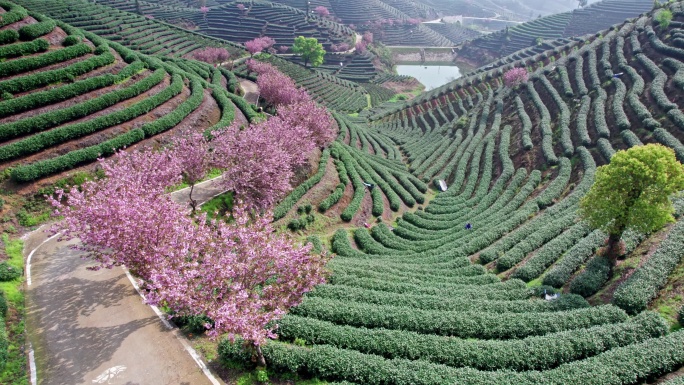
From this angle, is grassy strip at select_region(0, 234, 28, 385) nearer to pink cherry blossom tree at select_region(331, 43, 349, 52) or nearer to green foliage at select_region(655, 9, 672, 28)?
green foliage at select_region(655, 9, 672, 28)

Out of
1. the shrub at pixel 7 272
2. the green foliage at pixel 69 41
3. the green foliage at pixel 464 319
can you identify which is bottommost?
the shrub at pixel 7 272

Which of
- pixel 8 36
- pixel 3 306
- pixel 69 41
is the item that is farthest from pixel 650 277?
pixel 8 36

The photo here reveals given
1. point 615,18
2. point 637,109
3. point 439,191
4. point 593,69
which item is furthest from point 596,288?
point 615,18

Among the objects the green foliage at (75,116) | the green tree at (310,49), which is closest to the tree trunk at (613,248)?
the green foliage at (75,116)

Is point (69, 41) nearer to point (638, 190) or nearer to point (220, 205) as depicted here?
point (220, 205)

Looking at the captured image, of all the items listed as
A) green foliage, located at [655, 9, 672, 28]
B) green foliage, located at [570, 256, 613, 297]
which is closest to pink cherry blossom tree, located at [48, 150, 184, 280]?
green foliage, located at [570, 256, 613, 297]

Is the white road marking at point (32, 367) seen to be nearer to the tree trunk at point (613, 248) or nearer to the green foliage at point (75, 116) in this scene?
the green foliage at point (75, 116)

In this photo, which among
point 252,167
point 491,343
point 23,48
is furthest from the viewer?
point 23,48
